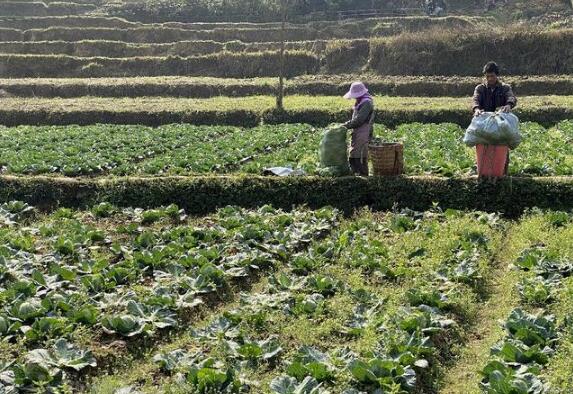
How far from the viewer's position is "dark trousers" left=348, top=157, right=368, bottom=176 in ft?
46.3

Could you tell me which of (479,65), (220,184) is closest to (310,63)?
(479,65)

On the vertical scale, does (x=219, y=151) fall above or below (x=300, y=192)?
below

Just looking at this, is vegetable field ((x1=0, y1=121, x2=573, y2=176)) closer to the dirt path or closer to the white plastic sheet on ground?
the white plastic sheet on ground

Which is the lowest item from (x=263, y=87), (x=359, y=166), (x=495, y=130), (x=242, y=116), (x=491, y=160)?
(x=242, y=116)

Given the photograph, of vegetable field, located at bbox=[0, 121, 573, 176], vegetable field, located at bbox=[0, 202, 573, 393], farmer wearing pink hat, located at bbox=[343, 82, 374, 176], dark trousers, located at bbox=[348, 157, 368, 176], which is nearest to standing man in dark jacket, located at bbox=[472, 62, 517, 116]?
vegetable field, located at bbox=[0, 121, 573, 176]

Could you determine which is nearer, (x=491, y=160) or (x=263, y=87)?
(x=491, y=160)

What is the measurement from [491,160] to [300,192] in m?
3.93

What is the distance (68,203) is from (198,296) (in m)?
7.38

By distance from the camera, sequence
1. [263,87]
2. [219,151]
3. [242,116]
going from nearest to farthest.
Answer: [219,151] → [242,116] → [263,87]

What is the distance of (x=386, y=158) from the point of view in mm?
13453

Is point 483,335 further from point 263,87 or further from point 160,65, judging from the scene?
point 160,65

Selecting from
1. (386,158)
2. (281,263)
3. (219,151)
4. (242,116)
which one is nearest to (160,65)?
(242,116)

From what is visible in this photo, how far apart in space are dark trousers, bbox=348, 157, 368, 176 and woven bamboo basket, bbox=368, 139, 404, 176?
477 millimetres

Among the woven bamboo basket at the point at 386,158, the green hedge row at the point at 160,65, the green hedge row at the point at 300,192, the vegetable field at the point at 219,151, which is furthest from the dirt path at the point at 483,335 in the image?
the green hedge row at the point at 160,65
